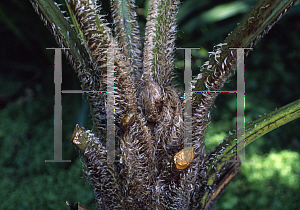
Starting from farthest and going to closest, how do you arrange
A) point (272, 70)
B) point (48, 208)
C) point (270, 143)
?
point (272, 70), point (270, 143), point (48, 208)

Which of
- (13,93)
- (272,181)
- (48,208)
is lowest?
(48,208)

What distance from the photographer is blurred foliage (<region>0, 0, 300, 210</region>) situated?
127cm

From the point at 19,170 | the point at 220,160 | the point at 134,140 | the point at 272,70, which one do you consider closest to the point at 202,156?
the point at 220,160

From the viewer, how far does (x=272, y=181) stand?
1320 mm

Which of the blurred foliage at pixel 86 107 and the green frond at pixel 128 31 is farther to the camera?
the blurred foliage at pixel 86 107

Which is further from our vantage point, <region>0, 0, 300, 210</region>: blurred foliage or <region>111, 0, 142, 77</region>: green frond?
<region>0, 0, 300, 210</region>: blurred foliage

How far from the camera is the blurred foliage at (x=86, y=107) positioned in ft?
4.17

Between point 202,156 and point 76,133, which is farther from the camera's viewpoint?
point 202,156

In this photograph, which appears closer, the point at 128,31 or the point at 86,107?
the point at 128,31

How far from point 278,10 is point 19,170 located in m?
1.38

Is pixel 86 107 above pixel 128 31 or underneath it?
underneath

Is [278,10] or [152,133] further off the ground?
[278,10]

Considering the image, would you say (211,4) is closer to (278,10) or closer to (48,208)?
(278,10)

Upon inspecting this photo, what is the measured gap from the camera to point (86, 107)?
1.33 meters
